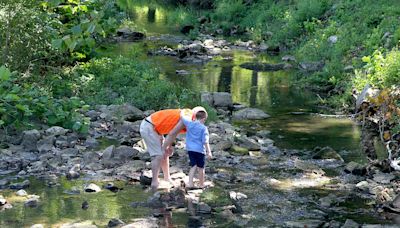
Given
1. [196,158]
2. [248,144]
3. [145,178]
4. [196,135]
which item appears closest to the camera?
[196,135]

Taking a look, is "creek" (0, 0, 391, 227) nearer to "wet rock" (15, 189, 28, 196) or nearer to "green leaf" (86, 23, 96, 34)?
"wet rock" (15, 189, 28, 196)

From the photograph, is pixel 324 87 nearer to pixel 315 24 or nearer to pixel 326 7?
pixel 315 24

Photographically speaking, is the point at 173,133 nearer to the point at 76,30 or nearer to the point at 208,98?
the point at 76,30

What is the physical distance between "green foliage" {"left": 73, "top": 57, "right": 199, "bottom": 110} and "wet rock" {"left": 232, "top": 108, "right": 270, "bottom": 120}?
3.21ft

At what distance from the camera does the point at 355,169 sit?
1092cm

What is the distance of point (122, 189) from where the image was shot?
9.55 metres

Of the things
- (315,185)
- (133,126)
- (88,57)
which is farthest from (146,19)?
(315,185)

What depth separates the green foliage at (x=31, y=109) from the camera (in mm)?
10820

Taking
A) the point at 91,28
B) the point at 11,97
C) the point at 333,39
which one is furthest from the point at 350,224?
the point at 333,39

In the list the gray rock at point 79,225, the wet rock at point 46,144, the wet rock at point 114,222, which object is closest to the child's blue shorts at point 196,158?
the wet rock at point 114,222

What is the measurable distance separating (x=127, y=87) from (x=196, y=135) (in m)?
A: 7.00

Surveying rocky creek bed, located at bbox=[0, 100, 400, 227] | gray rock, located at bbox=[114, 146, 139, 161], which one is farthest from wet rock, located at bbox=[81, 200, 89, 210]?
gray rock, located at bbox=[114, 146, 139, 161]

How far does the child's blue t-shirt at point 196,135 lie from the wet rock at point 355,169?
2808 mm

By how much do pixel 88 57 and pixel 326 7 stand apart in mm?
11931
